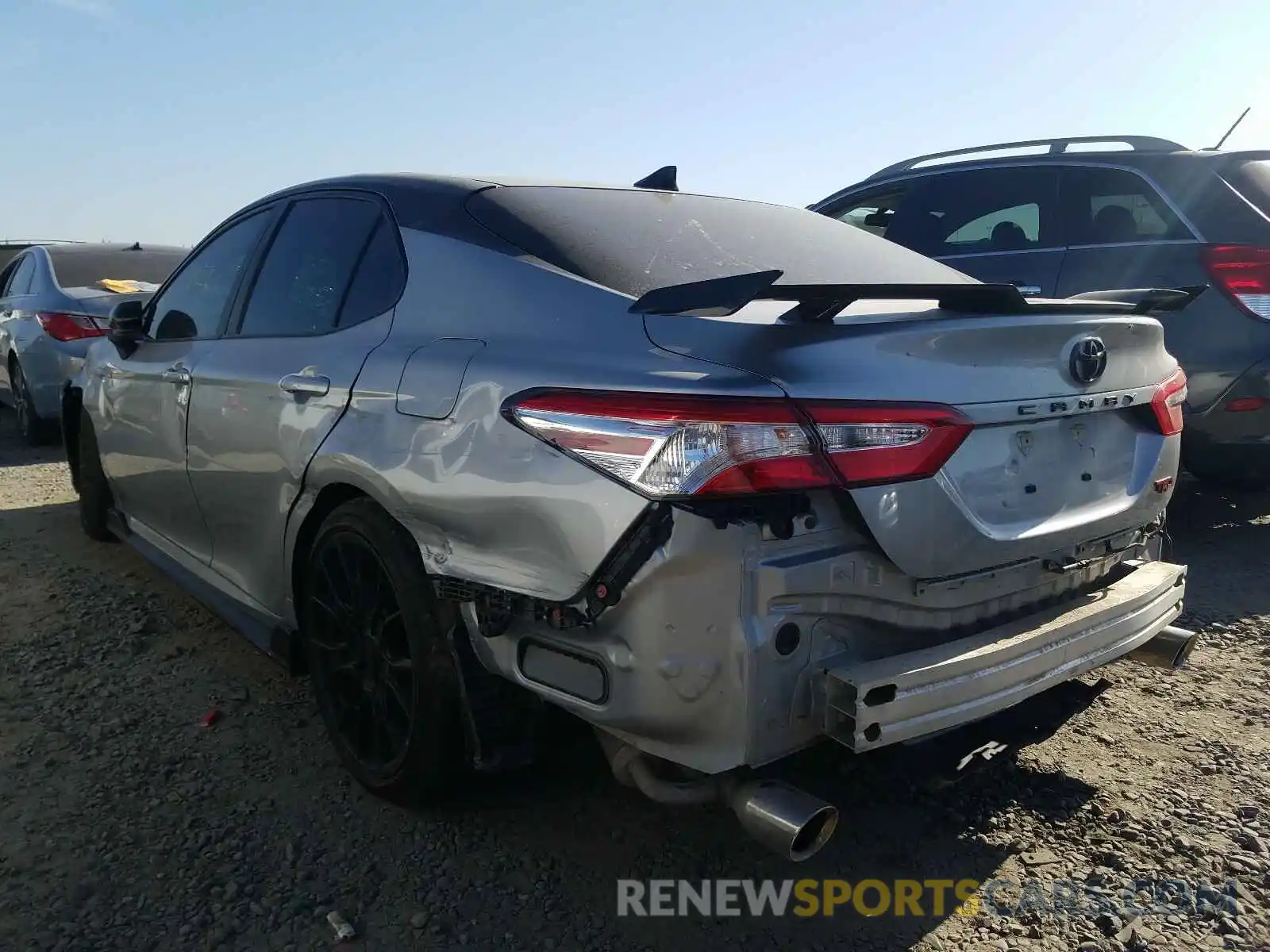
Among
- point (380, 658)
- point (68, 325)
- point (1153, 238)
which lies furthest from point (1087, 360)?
point (68, 325)

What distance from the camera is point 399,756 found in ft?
8.40

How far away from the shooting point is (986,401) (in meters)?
2.12

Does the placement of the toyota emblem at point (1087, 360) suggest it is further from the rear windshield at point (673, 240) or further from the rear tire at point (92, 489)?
the rear tire at point (92, 489)

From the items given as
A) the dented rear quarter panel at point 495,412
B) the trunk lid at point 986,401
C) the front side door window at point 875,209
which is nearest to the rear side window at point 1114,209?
the front side door window at point 875,209

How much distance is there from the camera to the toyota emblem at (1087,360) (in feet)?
7.68

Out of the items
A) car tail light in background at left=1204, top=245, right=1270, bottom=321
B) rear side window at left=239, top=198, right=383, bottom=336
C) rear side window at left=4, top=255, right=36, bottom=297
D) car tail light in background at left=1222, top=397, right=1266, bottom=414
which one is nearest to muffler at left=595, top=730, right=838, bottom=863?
rear side window at left=239, top=198, right=383, bottom=336

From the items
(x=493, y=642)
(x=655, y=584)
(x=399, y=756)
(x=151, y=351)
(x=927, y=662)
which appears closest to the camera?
(x=655, y=584)

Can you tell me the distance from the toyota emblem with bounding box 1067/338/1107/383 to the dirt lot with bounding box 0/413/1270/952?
37.8 inches

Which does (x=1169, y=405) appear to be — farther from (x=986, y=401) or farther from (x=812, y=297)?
(x=812, y=297)

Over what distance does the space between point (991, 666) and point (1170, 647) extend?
2.87ft

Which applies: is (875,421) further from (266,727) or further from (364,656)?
(266,727)

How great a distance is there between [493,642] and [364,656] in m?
0.65

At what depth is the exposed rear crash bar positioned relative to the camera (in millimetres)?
1896

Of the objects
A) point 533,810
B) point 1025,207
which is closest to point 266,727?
point 533,810
